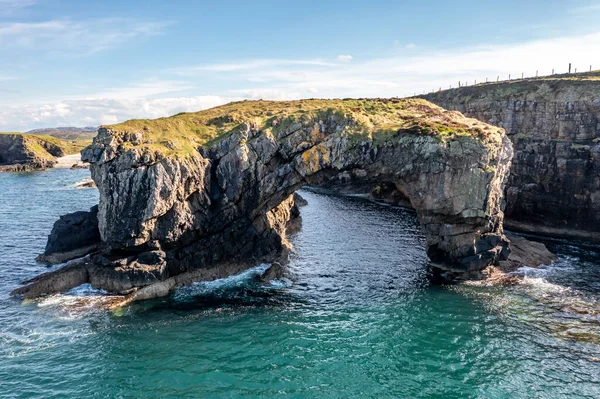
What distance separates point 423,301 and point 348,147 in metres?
20.5

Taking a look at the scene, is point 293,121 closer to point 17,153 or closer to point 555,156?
point 555,156

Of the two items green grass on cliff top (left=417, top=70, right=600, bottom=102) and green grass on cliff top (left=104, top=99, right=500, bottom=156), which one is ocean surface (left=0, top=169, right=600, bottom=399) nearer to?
green grass on cliff top (left=104, top=99, right=500, bottom=156)

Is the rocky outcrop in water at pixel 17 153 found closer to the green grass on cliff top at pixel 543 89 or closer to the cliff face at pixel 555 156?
the green grass on cliff top at pixel 543 89

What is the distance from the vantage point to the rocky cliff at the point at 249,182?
4647 centimetres

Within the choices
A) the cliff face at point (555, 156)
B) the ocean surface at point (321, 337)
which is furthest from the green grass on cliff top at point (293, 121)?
the cliff face at point (555, 156)

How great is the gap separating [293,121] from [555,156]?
167ft

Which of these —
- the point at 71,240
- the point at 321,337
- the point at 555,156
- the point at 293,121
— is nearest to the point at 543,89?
the point at 555,156

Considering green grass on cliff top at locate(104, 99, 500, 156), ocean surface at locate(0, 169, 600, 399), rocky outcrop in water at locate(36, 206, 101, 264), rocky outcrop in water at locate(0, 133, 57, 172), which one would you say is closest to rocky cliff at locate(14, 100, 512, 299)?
green grass on cliff top at locate(104, 99, 500, 156)

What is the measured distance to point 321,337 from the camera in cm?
3666

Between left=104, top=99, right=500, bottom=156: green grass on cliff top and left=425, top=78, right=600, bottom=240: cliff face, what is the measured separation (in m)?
25.3

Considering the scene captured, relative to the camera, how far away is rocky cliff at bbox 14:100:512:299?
46469mm

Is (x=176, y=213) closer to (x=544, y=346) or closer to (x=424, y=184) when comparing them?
(x=424, y=184)

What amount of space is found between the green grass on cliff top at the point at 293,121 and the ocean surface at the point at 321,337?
57.0 feet

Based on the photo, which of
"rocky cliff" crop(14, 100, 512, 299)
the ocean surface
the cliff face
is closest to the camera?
the ocean surface
